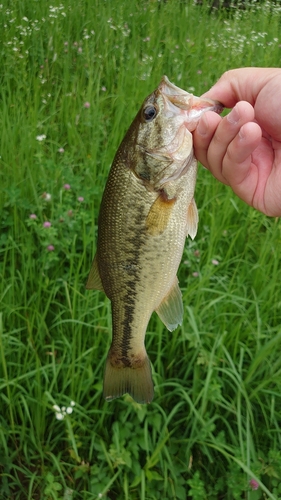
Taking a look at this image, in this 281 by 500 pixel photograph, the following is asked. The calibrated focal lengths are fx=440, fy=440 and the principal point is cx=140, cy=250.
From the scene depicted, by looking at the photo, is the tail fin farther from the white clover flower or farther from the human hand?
the human hand

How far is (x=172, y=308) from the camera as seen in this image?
57.5 inches

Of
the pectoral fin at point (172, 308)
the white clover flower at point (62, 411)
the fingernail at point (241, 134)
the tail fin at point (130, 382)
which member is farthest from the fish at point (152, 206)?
the white clover flower at point (62, 411)

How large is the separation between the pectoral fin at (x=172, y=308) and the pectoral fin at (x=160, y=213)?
0.23 metres

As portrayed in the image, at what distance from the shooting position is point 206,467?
1.97 meters

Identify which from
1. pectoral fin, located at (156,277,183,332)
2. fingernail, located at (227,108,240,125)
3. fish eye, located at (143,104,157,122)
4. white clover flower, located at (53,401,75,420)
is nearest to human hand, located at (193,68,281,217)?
fingernail, located at (227,108,240,125)

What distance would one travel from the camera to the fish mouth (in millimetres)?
1302

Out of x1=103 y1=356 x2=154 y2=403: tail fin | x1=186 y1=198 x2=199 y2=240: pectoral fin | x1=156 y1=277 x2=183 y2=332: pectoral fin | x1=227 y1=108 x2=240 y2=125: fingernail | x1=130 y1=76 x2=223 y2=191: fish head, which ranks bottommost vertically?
x1=103 y1=356 x2=154 y2=403: tail fin

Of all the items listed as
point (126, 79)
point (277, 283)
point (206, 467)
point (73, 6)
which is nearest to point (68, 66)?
point (126, 79)

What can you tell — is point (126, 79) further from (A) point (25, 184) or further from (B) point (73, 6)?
(B) point (73, 6)

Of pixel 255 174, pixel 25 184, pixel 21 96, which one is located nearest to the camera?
pixel 255 174

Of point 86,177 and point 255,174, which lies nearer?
point 255,174

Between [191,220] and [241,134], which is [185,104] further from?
[191,220]

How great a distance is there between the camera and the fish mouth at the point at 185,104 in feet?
4.27

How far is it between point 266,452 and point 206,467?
0.91 ft
